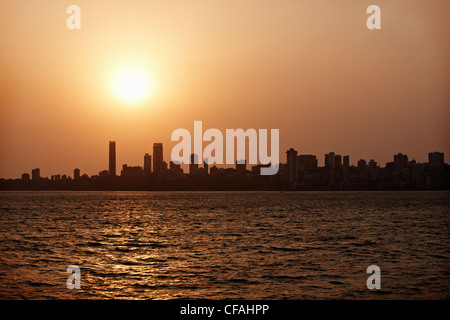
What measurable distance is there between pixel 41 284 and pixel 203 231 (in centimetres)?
4529

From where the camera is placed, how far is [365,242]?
204 ft

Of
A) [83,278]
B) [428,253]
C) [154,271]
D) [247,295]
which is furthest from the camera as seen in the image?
[428,253]

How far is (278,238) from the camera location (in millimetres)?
66062

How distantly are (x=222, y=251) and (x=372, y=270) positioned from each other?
55.6 ft

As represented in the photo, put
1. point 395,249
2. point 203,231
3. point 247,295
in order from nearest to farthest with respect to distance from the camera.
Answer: point 247,295 < point 395,249 < point 203,231

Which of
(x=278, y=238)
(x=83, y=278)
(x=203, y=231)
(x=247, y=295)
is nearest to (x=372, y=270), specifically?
(x=247, y=295)

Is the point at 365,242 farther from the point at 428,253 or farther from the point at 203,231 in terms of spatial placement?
the point at 203,231
